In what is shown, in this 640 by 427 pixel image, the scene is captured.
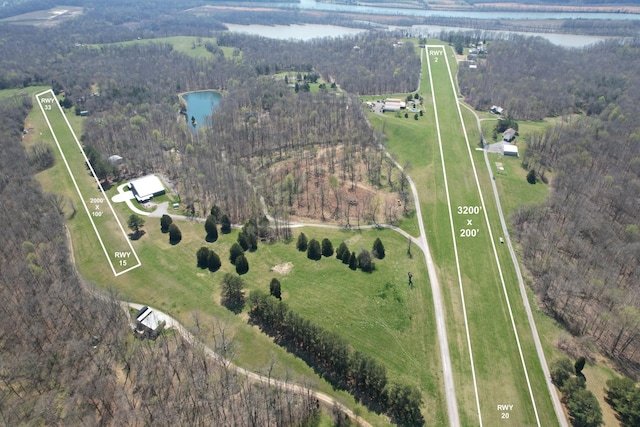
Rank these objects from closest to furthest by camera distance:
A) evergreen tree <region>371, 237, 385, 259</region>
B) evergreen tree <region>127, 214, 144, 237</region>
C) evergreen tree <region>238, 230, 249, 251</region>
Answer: evergreen tree <region>371, 237, 385, 259</region>, evergreen tree <region>238, 230, 249, 251</region>, evergreen tree <region>127, 214, 144, 237</region>

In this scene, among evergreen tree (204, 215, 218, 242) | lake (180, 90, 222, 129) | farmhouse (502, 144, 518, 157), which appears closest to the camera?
evergreen tree (204, 215, 218, 242)

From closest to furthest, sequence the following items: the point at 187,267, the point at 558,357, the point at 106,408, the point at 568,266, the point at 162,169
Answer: the point at 106,408, the point at 558,357, the point at 568,266, the point at 187,267, the point at 162,169

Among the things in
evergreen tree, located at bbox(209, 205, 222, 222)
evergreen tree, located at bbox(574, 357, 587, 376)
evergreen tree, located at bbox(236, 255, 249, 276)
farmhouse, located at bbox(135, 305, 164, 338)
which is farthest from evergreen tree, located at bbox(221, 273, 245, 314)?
evergreen tree, located at bbox(574, 357, 587, 376)

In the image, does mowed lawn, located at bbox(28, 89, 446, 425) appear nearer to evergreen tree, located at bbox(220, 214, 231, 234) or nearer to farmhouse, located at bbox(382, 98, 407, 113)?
evergreen tree, located at bbox(220, 214, 231, 234)

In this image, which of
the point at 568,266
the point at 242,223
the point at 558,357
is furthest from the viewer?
the point at 242,223

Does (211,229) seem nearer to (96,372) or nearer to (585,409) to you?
(96,372)

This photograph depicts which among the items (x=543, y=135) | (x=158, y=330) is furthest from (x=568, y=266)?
(x=158, y=330)

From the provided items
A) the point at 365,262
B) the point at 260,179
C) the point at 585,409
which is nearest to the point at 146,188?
the point at 260,179

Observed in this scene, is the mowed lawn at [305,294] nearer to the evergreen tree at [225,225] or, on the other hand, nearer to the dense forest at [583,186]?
the evergreen tree at [225,225]

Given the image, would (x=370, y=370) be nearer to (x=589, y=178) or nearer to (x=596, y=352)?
(x=596, y=352)
